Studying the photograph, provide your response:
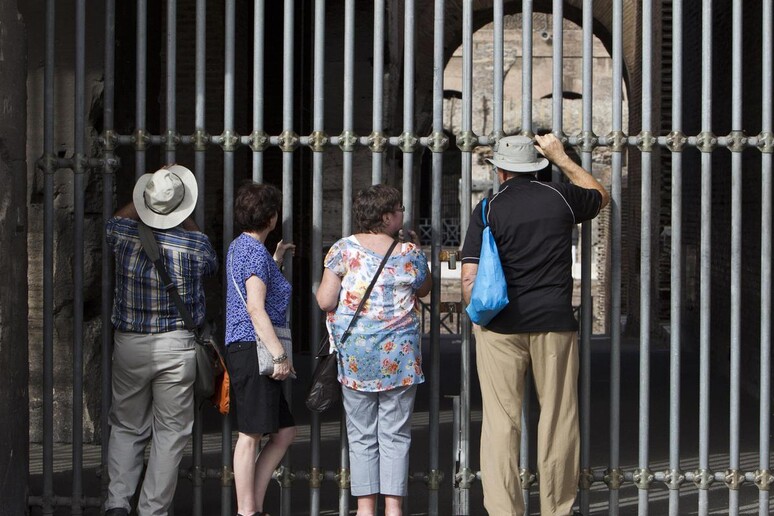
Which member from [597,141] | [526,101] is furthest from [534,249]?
[526,101]

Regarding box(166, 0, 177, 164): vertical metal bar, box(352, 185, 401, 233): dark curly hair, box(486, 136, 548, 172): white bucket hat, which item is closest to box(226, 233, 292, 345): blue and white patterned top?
box(352, 185, 401, 233): dark curly hair

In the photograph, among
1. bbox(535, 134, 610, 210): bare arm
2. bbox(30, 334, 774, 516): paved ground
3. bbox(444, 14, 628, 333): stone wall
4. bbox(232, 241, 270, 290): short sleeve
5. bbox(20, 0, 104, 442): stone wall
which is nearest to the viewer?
bbox(232, 241, 270, 290): short sleeve

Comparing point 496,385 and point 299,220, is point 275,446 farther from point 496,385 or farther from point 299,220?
point 299,220

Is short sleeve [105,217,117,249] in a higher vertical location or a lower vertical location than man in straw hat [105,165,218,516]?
higher

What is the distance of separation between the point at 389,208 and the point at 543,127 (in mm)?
28362

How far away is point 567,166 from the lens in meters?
4.98

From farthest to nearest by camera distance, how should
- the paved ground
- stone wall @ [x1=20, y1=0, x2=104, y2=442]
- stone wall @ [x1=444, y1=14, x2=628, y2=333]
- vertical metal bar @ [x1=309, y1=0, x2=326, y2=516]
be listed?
1. stone wall @ [x1=444, y1=14, x2=628, y2=333]
2. stone wall @ [x1=20, y1=0, x2=104, y2=442]
3. the paved ground
4. vertical metal bar @ [x1=309, y1=0, x2=326, y2=516]

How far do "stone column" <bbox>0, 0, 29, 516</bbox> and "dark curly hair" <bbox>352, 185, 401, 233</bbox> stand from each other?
4.76ft

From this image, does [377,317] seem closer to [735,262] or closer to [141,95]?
[141,95]

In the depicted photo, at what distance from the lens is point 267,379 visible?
4941 mm

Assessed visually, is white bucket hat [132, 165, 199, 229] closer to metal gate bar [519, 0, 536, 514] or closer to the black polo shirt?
the black polo shirt

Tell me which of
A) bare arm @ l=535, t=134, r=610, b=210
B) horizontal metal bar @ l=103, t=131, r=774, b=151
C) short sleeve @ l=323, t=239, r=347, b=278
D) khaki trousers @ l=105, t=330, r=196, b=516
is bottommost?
khaki trousers @ l=105, t=330, r=196, b=516

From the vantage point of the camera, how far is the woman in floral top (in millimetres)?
4898

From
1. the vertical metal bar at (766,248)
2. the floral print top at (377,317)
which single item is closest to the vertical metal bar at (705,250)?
the vertical metal bar at (766,248)
